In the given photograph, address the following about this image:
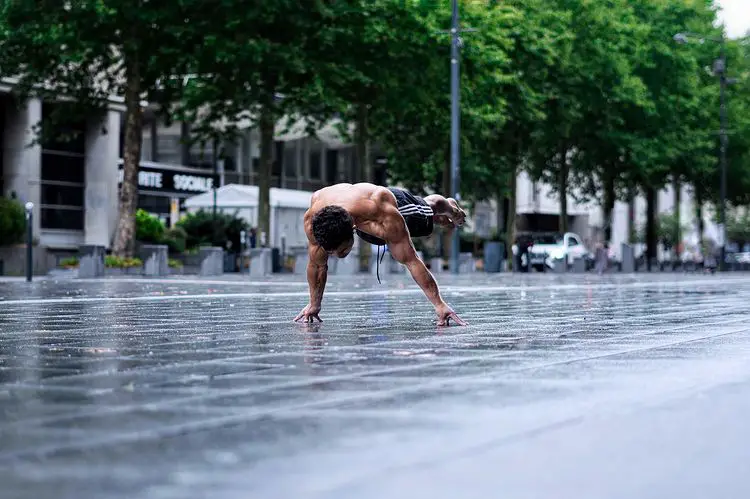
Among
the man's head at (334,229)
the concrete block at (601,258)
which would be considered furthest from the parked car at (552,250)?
the man's head at (334,229)

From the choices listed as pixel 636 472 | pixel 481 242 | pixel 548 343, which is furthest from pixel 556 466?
pixel 481 242

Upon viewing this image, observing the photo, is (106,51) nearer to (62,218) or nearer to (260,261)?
(62,218)

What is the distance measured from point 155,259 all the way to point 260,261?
13.6ft

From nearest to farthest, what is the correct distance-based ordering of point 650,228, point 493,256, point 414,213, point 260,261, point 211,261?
point 414,213 → point 211,261 → point 260,261 → point 493,256 → point 650,228

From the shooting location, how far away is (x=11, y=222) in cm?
4084

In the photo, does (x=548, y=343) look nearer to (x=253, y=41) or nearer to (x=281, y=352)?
(x=281, y=352)

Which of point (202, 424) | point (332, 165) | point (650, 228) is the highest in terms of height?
point (332, 165)

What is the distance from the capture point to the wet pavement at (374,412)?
487cm

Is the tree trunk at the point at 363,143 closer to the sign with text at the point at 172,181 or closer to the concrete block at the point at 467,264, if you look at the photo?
the concrete block at the point at 467,264

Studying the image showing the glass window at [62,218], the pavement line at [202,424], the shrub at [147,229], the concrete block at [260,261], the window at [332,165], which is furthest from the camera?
the window at [332,165]

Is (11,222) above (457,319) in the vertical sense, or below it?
above

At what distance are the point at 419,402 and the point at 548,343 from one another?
13.7 ft

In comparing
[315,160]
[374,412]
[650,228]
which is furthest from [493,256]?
[374,412]

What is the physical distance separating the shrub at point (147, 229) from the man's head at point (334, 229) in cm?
3517
